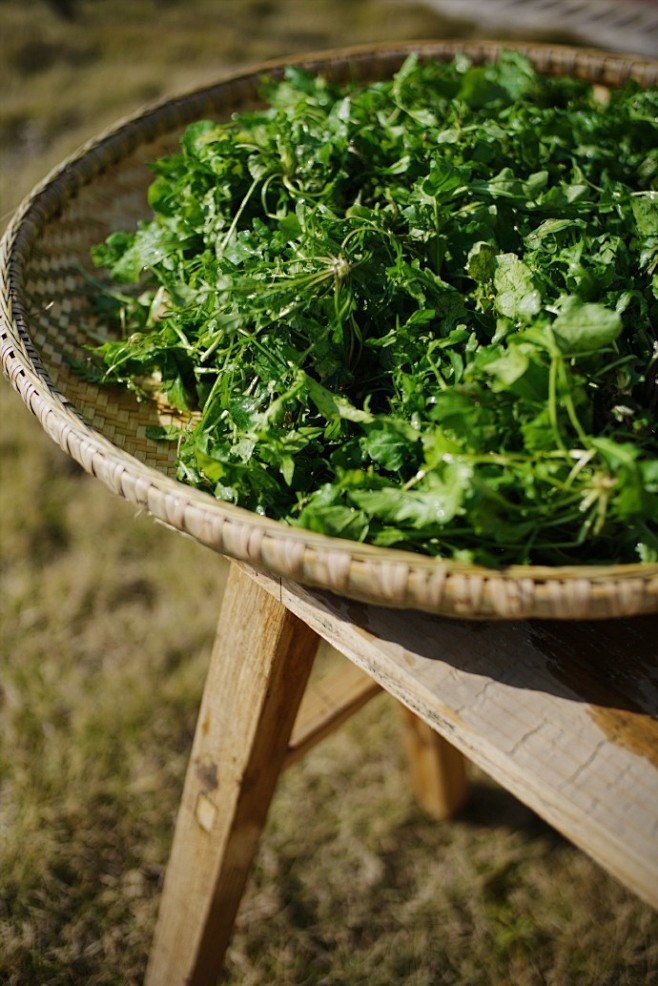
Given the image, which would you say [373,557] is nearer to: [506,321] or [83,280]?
[506,321]

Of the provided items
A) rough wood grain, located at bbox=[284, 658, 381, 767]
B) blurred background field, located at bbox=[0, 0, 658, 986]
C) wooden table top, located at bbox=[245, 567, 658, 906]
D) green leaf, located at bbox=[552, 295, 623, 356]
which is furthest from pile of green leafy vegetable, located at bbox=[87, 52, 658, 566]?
blurred background field, located at bbox=[0, 0, 658, 986]

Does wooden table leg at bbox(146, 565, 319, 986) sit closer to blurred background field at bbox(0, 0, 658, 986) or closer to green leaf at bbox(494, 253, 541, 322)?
blurred background field at bbox(0, 0, 658, 986)

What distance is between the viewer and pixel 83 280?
60.4 inches

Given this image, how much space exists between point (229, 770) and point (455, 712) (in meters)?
0.49

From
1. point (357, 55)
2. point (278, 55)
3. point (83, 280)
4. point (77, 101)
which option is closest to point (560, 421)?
point (83, 280)

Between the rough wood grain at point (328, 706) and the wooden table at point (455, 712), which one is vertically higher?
the wooden table at point (455, 712)

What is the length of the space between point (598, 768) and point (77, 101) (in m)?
4.28

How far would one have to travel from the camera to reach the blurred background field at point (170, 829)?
1.79 metres

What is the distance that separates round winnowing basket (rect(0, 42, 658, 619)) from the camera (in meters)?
0.83

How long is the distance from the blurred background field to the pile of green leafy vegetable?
107 centimetres

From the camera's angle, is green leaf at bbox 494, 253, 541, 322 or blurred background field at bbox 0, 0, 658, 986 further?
blurred background field at bbox 0, 0, 658, 986

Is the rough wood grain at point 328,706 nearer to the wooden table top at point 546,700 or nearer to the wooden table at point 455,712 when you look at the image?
the wooden table at point 455,712

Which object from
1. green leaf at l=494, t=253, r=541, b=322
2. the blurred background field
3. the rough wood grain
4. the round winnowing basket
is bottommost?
the blurred background field

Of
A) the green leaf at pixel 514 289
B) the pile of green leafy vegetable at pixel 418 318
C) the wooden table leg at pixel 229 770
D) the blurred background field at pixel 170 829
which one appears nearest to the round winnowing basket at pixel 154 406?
the pile of green leafy vegetable at pixel 418 318
